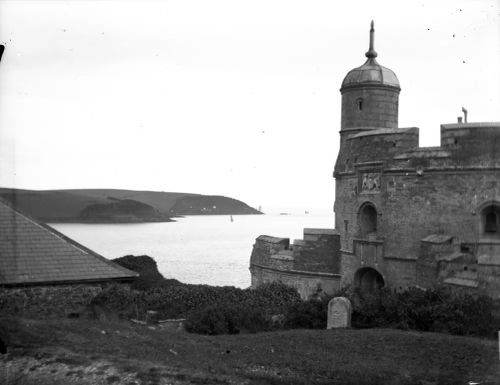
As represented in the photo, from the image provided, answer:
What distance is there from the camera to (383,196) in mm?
19984

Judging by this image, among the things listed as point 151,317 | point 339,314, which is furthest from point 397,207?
point 151,317

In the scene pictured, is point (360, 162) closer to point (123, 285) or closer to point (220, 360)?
point (123, 285)

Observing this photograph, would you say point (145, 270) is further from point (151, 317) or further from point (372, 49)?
point (372, 49)

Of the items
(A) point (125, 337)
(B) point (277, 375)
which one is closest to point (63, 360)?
(A) point (125, 337)

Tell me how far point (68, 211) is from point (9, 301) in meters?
29.0

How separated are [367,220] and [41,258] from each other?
37.6 ft

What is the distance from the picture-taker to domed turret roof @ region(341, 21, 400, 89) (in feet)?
75.8

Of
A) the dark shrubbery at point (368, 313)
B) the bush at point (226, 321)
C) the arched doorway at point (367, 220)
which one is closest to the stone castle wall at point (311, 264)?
the arched doorway at point (367, 220)

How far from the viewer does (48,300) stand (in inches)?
525

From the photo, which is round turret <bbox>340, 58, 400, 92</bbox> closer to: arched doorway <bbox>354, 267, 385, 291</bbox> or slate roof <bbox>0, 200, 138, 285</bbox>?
arched doorway <bbox>354, 267, 385, 291</bbox>

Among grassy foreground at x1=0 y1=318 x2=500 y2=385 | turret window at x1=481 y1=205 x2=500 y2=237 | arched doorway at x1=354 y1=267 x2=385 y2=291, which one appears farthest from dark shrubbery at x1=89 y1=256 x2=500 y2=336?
arched doorway at x1=354 y1=267 x2=385 y2=291

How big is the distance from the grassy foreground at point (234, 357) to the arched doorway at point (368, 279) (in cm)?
926

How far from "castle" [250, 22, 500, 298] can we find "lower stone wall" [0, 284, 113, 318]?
9.71 meters

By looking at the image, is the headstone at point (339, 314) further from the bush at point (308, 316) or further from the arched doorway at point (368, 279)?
the arched doorway at point (368, 279)
